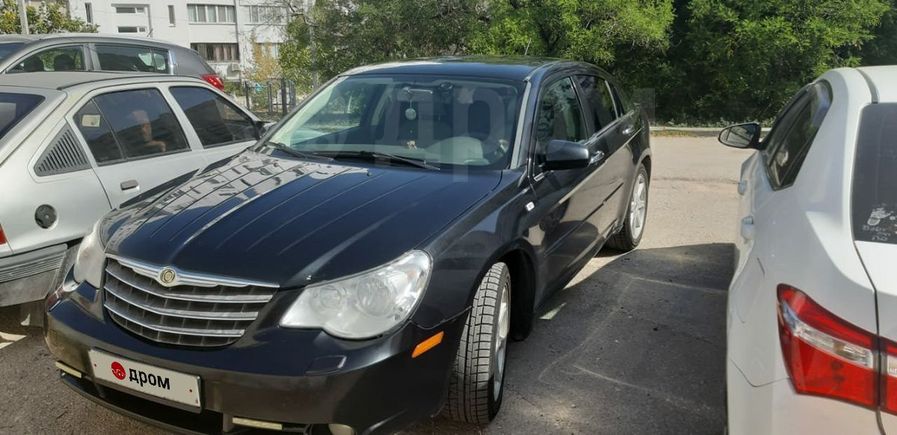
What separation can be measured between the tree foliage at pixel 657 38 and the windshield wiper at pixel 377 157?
11.4 m

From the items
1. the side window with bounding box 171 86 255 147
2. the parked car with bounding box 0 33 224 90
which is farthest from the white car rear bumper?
the parked car with bounding box 0 33 224 90

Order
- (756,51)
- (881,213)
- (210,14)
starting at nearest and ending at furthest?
1. (881,213)
2. (756,51)
3. (210,14)

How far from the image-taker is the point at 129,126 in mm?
4375

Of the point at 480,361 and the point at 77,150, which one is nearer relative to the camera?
the point at 480,361

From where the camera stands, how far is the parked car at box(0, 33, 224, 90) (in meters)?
7.30

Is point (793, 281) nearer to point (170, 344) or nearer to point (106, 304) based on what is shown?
point (170, 344)

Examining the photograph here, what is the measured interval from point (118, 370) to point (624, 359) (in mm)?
2458

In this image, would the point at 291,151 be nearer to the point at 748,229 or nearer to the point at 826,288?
the point at 748,229

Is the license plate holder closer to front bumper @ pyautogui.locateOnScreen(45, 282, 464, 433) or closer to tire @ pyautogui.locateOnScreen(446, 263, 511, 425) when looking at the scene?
front bumper @ pyautogui.locateOnScreen(45, 282, 464, 433)

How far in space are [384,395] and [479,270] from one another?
27.3 inches

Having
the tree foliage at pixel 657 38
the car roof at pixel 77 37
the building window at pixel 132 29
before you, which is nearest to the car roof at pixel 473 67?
the car roof at pixel 77 37

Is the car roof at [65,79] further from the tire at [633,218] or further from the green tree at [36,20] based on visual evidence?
the green tree at [36,20]

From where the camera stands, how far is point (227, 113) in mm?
5262

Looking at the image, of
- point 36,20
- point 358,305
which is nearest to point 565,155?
point 358,305
